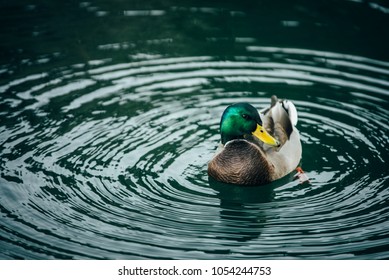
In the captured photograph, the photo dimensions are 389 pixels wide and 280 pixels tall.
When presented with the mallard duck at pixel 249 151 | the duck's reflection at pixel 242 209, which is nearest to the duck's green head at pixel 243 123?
the mallard duck at pixel 249 151

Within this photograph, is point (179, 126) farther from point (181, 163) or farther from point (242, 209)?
point (242, 209)

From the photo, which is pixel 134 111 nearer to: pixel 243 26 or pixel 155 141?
pixel 155 141

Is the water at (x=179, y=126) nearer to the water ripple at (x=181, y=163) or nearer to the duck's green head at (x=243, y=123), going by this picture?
the water ripple at (x=181, y=163)

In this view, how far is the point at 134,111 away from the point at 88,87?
0.98m

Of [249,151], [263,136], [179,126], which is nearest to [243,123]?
[263,136]

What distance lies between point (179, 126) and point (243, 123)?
1604mm

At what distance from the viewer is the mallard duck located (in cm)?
814

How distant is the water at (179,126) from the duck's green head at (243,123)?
62 centimetres

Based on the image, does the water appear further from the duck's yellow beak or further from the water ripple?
the duck's yellow beak

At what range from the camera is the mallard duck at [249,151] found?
320 inches

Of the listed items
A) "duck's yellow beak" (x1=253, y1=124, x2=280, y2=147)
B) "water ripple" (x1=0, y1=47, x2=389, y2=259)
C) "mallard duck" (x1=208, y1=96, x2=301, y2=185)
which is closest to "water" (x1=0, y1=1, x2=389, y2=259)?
"water ripple" (x1=0, y1=47, x2=389, y2=259)

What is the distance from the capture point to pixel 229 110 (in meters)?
8.09

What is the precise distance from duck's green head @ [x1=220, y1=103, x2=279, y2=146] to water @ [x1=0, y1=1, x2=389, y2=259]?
2.04 feet

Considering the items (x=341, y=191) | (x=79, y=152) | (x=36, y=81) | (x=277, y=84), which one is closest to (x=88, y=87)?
(x=36, y=81)
